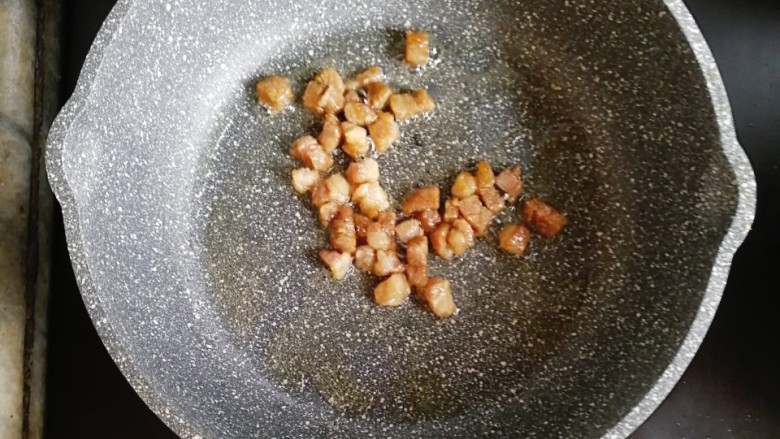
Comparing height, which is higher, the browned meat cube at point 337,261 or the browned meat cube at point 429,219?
the browned meat cube at point 429,219

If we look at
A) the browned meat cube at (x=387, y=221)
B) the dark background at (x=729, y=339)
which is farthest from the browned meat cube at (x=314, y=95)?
the dark background at (x=729, y=339)

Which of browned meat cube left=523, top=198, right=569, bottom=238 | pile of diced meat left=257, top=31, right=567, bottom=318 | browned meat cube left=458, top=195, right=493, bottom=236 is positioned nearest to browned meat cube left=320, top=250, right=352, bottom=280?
pile of diced meat left=257, top=31, right=567, bottom=318

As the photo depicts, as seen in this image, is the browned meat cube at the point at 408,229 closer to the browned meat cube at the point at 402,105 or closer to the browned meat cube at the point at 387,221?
the browned meat cube at the point at 387,221

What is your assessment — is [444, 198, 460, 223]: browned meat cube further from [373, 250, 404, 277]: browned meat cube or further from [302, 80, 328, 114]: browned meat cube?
[302, 80, 328, 114]: browned meat cube

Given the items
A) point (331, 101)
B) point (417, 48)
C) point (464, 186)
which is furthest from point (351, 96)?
point (464, 186)

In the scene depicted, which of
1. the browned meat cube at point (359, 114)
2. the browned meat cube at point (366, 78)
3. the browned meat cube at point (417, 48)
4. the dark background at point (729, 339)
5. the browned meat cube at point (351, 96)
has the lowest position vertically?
the dark background at point (729, 339)

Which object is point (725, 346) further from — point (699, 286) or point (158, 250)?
point (158, 250)
